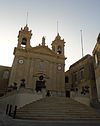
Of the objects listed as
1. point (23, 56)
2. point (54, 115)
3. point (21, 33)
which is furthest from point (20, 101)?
point (21, 33)

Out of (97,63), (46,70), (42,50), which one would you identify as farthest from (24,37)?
(97,63)

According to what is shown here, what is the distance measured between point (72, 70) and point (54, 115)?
83.1 feet

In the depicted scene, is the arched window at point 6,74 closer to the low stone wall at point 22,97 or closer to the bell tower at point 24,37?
the bell tower at point 24,37

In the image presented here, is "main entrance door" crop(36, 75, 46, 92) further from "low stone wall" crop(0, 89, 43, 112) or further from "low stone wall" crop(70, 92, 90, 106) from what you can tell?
"low stone wall" crop(70, 92, 90, 106)

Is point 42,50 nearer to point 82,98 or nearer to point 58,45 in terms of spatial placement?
point 58,45

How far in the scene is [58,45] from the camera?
37.0m

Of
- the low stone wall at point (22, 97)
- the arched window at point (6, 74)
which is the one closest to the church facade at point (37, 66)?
the arched window at point (6, 74)

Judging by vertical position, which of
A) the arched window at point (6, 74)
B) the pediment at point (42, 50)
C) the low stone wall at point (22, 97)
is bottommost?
the low stone wall at point (22, 97)

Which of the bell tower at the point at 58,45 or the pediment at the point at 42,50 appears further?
the bell tower at the point at 58,45

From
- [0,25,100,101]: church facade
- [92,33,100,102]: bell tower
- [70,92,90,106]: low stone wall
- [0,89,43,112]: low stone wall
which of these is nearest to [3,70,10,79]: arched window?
[0,25,100,101]: church facade

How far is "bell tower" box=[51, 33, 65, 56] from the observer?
119 feet

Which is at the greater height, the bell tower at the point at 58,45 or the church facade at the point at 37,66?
the bell tower at the point at 58,45

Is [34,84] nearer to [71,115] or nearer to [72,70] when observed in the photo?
[72,70]

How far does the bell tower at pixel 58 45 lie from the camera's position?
36281mm
